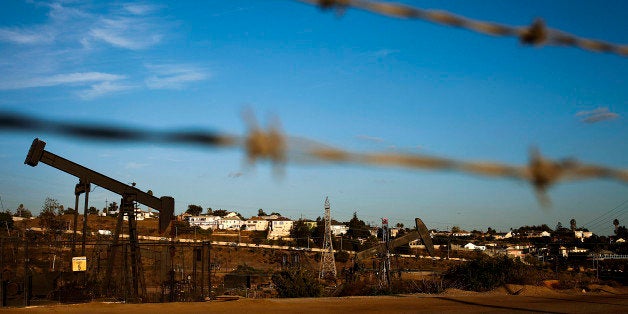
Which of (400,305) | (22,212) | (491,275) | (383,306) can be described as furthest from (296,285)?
(22,212)

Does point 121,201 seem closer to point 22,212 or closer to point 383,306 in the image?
point 383,306

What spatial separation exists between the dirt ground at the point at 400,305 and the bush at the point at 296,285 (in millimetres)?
2853

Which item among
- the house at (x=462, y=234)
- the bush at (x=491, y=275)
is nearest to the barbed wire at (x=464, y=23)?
the bush at (x=491, y=275)

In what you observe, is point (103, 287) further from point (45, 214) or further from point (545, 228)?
point (545, 228)

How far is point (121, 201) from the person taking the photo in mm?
25516

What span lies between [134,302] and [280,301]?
5837 millimetres

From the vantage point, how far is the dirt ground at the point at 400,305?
2108 cm

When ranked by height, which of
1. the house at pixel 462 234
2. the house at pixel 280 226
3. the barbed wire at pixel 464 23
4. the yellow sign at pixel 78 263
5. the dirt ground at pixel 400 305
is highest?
the house at pixel 280 226

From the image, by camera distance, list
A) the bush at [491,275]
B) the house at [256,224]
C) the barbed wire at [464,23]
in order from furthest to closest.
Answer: the house at [256,224] → the bush at [491,275] → the barbed wire at [464,23]

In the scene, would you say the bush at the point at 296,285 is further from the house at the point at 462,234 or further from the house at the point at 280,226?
the house at the point at 462,234

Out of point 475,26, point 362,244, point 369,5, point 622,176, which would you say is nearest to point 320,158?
point 369,5

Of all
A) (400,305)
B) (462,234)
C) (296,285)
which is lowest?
(400,305)

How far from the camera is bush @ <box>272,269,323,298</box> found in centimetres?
2891

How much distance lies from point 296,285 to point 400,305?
690 centimetres
